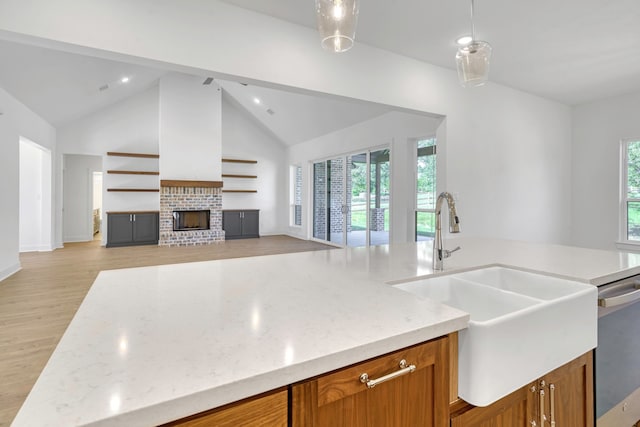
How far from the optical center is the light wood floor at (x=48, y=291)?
2125 millimetres

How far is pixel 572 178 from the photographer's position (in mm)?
5332

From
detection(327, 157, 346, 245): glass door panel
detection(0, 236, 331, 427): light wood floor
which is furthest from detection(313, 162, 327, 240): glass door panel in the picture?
detection(0, 236, 331, 427): light wood floor

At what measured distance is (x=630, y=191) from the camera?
15.6ft

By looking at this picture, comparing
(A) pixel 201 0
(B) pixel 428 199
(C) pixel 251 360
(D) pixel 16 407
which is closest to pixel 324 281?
(C) pixel 251 360

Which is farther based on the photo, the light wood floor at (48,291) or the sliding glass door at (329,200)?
the sliding glass door at (329,200)

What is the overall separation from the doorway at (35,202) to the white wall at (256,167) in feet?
12.7

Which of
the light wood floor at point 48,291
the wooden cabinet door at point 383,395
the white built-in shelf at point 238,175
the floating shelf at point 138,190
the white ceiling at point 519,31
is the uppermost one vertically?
the white ceiling at point 519,31

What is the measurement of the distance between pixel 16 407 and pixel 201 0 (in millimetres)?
2894

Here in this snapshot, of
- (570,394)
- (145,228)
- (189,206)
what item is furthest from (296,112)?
(570,394)

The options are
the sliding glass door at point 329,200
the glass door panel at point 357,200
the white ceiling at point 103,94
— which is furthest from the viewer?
the sliding glass door at point 329,200

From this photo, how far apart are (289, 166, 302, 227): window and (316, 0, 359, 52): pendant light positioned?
25.2 ft

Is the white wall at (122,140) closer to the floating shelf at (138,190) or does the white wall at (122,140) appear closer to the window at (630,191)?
the floating shelf at (138,190)

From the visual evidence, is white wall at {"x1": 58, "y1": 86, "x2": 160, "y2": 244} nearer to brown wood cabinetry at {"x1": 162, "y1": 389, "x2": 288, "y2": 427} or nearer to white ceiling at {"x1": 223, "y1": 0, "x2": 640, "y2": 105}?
white ceiling at {"x1": 223, "y1": 0, "x2": 640, "y2": 105}

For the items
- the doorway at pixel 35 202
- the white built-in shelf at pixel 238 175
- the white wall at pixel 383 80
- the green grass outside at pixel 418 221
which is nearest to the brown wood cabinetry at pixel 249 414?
the white wall at pixel 383 80
